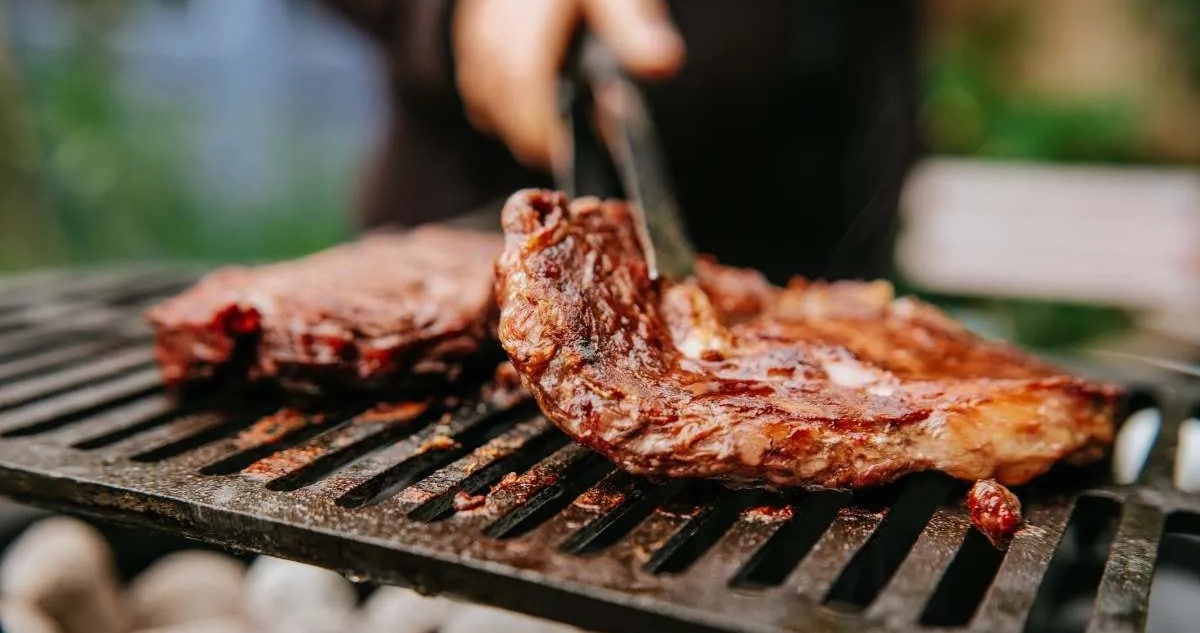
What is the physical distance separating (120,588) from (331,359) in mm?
1422

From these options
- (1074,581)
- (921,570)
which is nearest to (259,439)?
(921,570)

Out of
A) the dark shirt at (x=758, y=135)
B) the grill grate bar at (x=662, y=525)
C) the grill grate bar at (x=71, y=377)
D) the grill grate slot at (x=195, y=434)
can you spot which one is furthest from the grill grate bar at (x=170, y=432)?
the dark shirt at (x=758, y=135)

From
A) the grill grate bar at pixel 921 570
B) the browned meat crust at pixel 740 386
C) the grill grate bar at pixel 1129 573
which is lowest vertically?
the grill grate bar at pixel 1129 573

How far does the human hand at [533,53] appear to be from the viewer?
2.93m

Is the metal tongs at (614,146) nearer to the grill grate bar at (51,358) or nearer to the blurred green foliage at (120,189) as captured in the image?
the grill grate bar at (51,358)

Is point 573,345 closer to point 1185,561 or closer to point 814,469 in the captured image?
point 814,469

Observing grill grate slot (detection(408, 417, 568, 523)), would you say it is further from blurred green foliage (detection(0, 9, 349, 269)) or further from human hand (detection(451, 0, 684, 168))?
blurred green foliage (detection(0, 9, 349, 269))

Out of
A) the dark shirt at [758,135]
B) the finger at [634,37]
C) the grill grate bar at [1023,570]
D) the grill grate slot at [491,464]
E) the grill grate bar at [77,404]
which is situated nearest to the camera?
the grill grate bar at [1023,570]

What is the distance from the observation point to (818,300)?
2260 millimetres

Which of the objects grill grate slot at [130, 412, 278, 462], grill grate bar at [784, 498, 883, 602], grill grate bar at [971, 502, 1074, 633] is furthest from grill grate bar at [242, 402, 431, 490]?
grill grate bar at [971, 502, 1074, 633]

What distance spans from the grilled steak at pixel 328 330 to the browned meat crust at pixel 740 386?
1.15 feet

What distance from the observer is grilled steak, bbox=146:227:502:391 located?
2.00 meters

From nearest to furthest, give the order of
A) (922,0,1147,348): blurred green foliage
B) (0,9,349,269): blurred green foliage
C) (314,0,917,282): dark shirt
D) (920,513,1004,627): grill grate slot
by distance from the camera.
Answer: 1. (920,513,1004,627): grill grate slot
2. (314,0,917,282): dark shirt
3. (0,9,349,269): blurred green foliage
4. (922,0,1147,348): blurred green foliage

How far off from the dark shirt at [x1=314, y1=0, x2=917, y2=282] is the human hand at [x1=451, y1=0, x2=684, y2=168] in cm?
27
